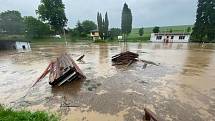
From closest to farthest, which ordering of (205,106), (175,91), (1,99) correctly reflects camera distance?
(205,106)
(1,99)
(175,91)

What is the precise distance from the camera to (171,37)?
1730 inches

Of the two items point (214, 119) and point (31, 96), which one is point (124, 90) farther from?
point (31, 96)

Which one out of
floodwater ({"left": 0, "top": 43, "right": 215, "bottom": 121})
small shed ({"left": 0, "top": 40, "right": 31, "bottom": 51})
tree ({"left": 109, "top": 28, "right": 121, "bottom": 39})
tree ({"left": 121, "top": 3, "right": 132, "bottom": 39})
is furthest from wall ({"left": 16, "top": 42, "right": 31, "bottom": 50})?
tree ({"left": 109, "top": 28, "right": 121, "bottom": 39})

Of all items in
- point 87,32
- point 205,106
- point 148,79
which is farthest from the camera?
point 87,32

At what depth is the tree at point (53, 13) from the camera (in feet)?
168

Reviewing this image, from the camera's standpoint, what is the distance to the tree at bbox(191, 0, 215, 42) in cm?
3659

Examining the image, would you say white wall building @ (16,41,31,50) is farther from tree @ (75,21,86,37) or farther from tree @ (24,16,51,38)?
tree @ (75,21,86,37)

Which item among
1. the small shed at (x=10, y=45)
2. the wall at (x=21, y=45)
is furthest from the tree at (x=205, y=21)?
the small shed at (x=10, y=45)

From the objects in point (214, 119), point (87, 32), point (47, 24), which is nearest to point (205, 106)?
point (214, 119)

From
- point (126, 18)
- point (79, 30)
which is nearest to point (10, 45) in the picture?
point (79, 30)

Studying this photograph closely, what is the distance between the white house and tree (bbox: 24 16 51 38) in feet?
114

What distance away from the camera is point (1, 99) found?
5.83 metres

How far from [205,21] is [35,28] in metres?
47.4

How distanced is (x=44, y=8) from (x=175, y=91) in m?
54.7
